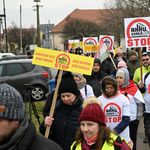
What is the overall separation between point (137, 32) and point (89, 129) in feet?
14.2

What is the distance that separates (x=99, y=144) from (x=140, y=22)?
455cm

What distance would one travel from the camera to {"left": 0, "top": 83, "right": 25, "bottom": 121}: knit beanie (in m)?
1.76

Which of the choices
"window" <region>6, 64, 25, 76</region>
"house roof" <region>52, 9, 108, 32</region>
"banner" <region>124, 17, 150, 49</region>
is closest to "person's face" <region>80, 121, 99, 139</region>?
"banner" <region>124, 17, 150, 49</region>

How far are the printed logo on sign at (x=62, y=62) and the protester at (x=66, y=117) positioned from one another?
43 cm

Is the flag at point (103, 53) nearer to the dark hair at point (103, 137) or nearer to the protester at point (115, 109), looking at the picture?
the protester at point (115, 109)

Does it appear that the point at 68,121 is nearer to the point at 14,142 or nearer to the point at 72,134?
the point at 72,134

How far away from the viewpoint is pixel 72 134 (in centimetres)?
362

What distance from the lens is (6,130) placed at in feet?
5.90

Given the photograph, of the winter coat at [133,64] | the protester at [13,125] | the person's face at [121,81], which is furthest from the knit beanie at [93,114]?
the winter coat at [133,64]

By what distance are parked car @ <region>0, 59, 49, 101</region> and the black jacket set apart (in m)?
9.44

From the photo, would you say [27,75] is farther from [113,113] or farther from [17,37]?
[17,37]

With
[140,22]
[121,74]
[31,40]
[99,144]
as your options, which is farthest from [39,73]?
[31,40]

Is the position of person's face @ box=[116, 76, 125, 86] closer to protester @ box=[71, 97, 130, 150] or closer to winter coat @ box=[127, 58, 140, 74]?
protester @ box=[71, 97, 130, 150]

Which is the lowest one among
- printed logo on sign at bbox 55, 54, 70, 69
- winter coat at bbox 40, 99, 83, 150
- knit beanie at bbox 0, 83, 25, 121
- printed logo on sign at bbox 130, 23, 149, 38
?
winter coat at bbox 40, 99, 83, 150
